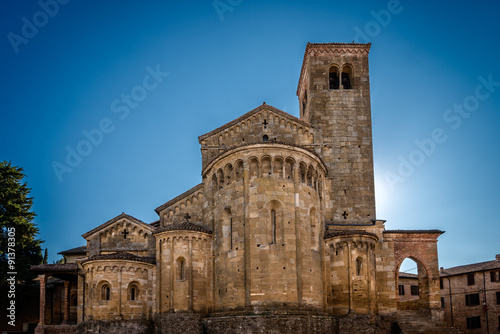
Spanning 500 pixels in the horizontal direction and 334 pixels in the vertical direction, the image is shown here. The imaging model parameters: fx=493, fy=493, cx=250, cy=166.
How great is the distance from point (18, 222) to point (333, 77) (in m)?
27.9

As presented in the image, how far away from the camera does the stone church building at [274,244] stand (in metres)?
26.3

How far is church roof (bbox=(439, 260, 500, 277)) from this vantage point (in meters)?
46.1

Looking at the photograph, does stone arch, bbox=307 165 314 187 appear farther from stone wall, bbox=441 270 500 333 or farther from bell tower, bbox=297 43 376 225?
stone wall, bbox=441 270 500 333

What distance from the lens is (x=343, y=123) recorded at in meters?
35.2

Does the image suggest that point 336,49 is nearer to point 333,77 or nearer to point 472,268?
point 333,77

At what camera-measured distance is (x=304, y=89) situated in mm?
39438

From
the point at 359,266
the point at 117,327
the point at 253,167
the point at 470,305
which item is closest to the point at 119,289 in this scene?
the point at 117,327

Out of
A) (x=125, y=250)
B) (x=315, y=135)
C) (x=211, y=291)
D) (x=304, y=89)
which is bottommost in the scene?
(x=211, y=291)

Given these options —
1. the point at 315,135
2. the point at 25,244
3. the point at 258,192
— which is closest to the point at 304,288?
the point at 258,192

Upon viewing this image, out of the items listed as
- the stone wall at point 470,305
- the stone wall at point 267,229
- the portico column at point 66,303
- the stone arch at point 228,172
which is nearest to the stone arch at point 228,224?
the stone wall at point 267,229

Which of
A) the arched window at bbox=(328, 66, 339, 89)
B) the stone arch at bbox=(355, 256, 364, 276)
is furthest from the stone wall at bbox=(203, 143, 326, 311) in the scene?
the arched window at bbox=(328, 66, 339, 89)

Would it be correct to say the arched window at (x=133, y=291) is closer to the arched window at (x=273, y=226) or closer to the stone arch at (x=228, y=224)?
the stone arch at (x=228, y=224)

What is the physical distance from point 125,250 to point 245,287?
10629 mm

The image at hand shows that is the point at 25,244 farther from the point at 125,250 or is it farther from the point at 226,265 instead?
the point at 226,265
